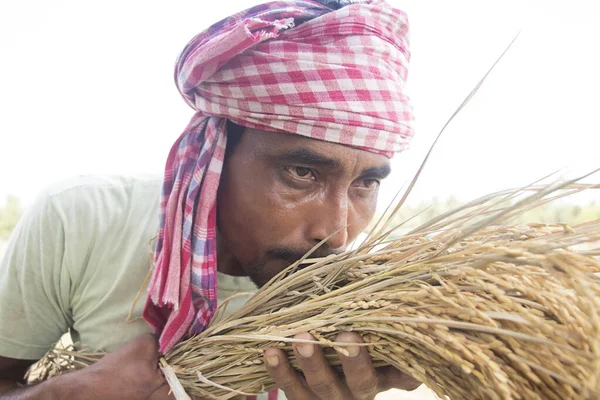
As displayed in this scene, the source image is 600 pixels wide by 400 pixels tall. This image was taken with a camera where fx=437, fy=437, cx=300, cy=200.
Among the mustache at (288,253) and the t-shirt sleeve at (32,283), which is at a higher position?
the mustache at (288,253)

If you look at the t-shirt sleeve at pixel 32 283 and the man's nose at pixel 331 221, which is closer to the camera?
the man's nose at pixel 331 221

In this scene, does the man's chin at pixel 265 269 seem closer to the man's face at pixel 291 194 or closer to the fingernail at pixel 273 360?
the man's face at pixel 291 194

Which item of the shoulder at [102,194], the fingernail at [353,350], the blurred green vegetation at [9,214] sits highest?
the shoulder at [102,194]

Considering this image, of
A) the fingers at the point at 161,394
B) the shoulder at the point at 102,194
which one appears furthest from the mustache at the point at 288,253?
the shoulder at the point at 102,194

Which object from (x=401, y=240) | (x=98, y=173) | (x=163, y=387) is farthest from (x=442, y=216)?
(x=98, y=173)

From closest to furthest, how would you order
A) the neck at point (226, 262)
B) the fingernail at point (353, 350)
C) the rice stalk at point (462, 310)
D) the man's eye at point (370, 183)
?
the rice stalk at point (462, 310) → the fingernail at point (353, 350) → the man's eye at point (370, 183) → the neck at point (226, 262)

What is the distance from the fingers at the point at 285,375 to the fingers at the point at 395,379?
210mm

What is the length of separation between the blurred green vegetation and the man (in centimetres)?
1116

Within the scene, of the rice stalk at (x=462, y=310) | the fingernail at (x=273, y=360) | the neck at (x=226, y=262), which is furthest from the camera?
the neck at (x=226, y=262)

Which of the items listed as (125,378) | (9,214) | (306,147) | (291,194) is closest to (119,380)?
(125,378)

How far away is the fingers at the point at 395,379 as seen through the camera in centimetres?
→ 114

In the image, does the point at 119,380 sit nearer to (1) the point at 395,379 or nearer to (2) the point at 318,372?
(2) the point at 318,372

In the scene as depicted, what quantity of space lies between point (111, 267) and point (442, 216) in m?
1.25

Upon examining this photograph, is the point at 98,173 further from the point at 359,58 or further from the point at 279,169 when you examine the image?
the point at 359,58
